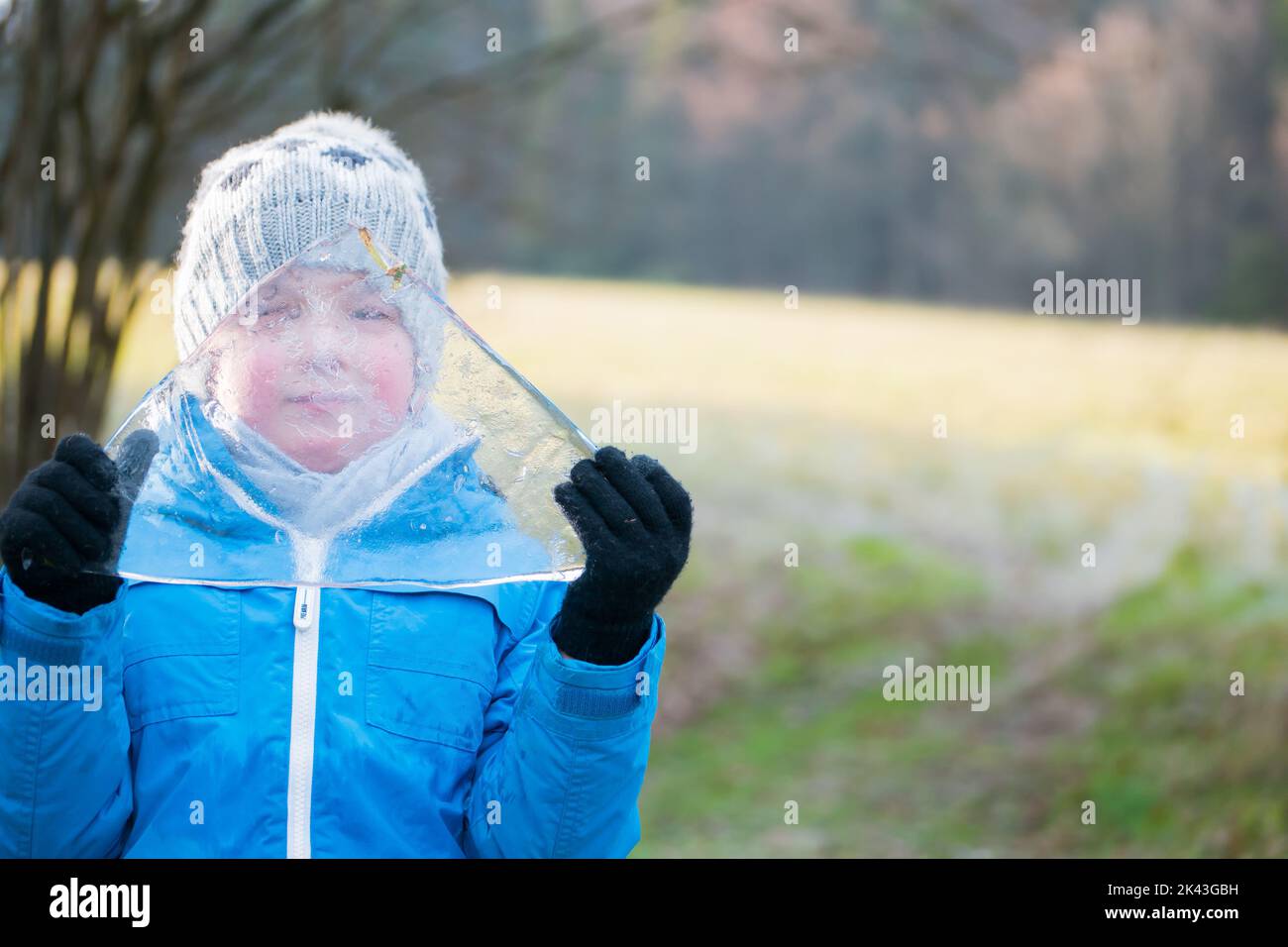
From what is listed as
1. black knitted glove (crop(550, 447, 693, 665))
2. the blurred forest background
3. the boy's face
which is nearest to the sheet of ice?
the boy's face

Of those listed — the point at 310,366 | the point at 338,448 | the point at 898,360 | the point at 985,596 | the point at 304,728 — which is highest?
the point at 898,360

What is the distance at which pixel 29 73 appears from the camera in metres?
4.18

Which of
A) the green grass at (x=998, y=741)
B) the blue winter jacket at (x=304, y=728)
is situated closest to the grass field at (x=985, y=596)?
the green grass at (x=998, y=741)

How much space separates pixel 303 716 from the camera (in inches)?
77.9

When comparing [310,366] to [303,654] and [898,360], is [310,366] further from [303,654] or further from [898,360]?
[898,360]

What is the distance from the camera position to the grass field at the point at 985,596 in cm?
624

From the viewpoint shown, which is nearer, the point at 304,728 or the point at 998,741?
the point at 304,728

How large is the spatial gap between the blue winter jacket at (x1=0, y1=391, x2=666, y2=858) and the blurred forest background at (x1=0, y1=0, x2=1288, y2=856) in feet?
9.29

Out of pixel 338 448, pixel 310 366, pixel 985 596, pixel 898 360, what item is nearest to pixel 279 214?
pixel 310 366

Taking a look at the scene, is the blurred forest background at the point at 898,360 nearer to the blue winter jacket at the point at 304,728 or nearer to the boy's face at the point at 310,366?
the boy's face at the point at 310,366

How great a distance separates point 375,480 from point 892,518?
8715mm

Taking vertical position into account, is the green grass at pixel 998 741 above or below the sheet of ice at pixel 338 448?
below

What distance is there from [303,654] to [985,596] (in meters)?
7.49

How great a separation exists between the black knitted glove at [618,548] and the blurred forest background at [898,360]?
3113 mm
